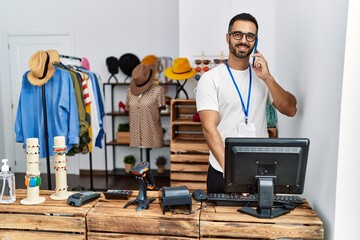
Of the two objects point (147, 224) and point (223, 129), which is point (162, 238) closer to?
point (147, 224)

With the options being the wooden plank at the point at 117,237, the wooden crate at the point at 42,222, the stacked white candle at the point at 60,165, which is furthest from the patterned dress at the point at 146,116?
the wooden plank at the point at 117,237

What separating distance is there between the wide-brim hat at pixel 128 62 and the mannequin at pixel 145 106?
77 centimetres

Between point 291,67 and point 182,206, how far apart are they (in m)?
1.20

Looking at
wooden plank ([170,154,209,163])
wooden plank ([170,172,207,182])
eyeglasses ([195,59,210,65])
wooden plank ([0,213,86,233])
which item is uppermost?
eyeglasses ([195,59,210,65])

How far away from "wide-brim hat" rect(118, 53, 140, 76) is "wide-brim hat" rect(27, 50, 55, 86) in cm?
176

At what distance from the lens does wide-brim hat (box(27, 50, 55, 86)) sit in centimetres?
304

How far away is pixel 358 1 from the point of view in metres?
1.29

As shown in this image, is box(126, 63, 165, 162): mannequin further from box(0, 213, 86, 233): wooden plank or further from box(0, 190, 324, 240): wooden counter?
box(0, 213, 86, 233): wooden plank

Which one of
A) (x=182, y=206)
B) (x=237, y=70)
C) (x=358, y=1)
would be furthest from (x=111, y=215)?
(x=358, y=1)

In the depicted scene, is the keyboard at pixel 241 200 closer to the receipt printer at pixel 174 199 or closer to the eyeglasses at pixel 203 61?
the receipt printer at pixel 174 199

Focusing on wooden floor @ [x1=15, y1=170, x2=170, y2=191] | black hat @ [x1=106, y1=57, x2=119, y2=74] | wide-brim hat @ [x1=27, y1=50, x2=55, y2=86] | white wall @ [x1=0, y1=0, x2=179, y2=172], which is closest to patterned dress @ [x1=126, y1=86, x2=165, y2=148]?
wooden floor @ [x1=15, y1=170, x2=170, y2=191]

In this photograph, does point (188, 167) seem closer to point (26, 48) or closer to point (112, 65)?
point (112, 65)

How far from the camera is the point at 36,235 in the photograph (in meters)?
1.56

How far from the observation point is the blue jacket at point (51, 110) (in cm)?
318
